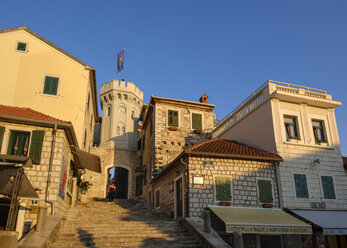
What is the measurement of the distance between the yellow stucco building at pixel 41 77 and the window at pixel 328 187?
1340cm

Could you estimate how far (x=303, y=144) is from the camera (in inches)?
630

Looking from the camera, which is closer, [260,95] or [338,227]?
[338,227]

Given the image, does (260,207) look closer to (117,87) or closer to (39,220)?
(39,220)

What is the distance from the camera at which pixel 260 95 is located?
17.2 meters

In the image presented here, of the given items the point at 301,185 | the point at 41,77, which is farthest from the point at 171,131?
the point at 301,185

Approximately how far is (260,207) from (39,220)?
386 inches

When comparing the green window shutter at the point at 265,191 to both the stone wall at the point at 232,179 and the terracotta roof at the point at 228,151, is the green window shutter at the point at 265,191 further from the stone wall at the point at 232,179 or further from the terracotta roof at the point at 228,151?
the terracotta roof at the point at 228,151

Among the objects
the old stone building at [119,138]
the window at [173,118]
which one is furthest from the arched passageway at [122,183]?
the window at [173,118]

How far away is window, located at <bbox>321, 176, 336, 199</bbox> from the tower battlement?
20.1 meters

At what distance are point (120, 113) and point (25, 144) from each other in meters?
17.5

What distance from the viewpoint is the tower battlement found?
98.1 feet

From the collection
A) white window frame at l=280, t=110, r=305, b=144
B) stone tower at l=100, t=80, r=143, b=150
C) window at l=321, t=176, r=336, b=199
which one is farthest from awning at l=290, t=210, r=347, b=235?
stone tower at l=100, t=80, r=143, b=150

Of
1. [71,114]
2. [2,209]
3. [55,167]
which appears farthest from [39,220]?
[71,114]

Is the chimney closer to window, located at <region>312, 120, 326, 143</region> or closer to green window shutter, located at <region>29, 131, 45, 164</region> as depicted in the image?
window, located at <region>312, 120, 326, 143</region>
